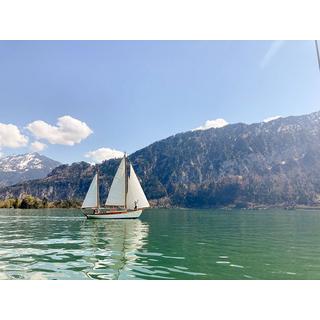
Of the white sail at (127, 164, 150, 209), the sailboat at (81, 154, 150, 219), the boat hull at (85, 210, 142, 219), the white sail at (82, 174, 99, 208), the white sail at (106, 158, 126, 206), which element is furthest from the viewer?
the white sail at (82, 174, 99, 208)

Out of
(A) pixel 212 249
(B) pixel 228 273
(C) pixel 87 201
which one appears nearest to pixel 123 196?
(C) pixel 87 201

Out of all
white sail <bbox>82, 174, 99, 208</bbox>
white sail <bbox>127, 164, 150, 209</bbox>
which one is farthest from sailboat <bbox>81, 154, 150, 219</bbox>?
white sail <bbox>82, 174, 99, 208</bbox>

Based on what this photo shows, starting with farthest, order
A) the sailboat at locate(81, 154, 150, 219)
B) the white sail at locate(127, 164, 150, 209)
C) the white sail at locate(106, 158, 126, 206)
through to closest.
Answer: the white sail at locate(106, 158, 126, 206)
the white sail at locate(127, 164, 150, 209)
the sailboat at locate(81, 154, 150, 219)

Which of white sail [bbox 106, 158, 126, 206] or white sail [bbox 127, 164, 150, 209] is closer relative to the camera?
white sail [bbox 127, 164, 150, 209]

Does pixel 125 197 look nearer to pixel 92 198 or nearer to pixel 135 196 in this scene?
pixel 135 196

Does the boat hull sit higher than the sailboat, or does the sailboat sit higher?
the sailboat

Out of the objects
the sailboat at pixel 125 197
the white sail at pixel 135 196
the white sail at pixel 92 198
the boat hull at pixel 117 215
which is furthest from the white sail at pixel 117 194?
the white sail at pixel 92 198

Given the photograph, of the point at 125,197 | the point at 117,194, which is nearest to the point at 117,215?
the point at 125,197

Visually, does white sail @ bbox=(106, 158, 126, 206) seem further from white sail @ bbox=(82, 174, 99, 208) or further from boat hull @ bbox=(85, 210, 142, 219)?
white sail @ bbox=(82, 174, 99, 208)

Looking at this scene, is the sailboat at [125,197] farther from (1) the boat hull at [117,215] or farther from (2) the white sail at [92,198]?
(2) the white sail at [92,198]

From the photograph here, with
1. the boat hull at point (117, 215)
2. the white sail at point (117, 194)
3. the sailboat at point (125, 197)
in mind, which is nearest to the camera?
the sailboat at point (125, 197)
